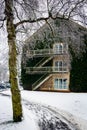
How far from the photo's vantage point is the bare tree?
16.0 metres

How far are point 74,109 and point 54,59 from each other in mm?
19520

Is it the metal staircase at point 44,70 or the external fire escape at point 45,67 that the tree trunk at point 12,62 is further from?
the metal staircase at point 44,70

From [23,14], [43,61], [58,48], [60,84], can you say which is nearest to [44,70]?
[43,61]

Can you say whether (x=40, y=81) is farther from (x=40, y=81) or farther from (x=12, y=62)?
(x=12, y=62)

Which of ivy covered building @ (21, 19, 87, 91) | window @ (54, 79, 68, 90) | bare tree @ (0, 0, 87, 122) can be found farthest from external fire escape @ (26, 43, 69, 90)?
bare tree @ (0, 0, 87, 122)

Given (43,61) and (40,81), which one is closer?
(40,81)

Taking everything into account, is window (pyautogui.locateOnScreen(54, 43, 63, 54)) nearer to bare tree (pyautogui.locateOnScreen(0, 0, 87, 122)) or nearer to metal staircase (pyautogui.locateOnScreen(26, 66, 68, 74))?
metal staircase (pyautogui.locateOnScreen(26, 66, 68, 74))

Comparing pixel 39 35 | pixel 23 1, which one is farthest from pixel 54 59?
pixel 23 1

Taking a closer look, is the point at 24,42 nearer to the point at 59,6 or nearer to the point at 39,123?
the point at 59,6

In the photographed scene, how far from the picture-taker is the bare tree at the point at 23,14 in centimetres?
1600

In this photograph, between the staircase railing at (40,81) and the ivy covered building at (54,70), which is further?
the staircase railing at (40,81)

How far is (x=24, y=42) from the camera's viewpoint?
18.5 meters

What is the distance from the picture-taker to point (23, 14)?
→ 54.9 ft

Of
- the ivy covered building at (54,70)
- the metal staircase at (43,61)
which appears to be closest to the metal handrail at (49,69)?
the ivy covered building at (54,70)
